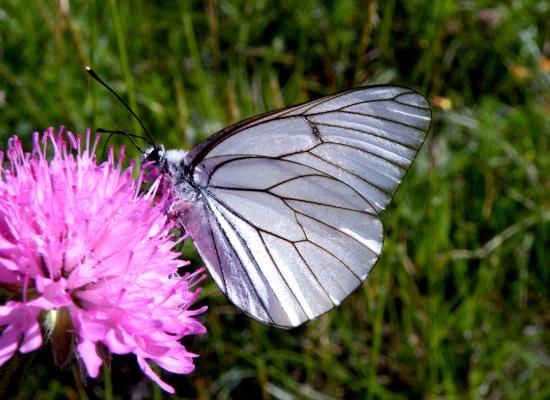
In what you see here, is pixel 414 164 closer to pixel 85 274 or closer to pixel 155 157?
pixel 155 157

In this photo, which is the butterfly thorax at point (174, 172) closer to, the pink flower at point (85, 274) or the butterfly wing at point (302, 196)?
the butterfly wing at point (302, 196)

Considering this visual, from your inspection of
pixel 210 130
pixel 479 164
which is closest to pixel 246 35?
pixel 210 130

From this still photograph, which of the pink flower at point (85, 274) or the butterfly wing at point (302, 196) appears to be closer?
the pink flower at point (85, 274)

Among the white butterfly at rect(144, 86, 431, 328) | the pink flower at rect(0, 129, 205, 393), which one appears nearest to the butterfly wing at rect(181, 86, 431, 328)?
the white butterfly at rect(144, 86, 431, 328)

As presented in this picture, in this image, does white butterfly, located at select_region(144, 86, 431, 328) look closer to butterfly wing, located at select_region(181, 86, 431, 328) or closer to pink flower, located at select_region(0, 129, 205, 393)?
butterfly wing, located at select_region(181, 86, 431, 328)

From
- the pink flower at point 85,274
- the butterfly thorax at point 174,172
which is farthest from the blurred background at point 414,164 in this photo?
the pink flower at point 85,274

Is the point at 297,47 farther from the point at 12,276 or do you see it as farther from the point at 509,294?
the point at 12,276

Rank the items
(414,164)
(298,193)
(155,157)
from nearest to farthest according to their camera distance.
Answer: (155,157) → (298,193) → (414,164)

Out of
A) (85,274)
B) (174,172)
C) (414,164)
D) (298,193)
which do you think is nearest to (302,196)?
(298,193)
